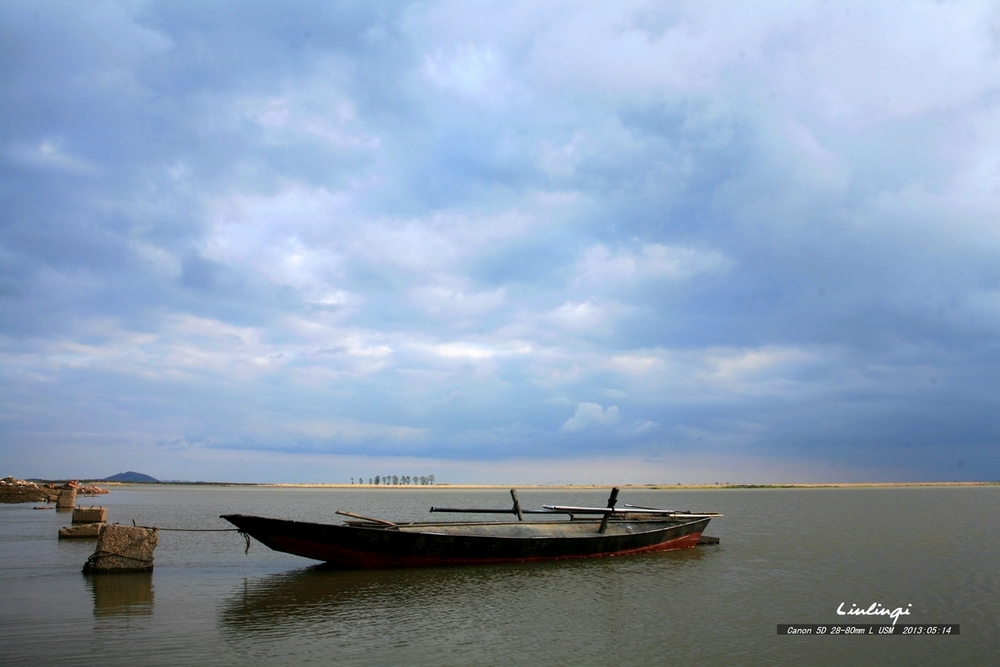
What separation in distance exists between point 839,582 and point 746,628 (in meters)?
7.18

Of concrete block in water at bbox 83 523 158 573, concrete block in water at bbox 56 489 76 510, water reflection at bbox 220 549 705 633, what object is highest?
concrete block in water at bbox 83 523 158 573

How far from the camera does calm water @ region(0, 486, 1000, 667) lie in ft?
36.5

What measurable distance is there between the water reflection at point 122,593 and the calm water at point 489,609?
0.07 metres

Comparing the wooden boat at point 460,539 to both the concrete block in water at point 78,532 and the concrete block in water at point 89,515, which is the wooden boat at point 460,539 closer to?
the concrete block in water at point 78,532

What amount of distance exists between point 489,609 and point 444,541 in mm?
5667

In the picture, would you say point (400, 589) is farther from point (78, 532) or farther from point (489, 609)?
point (78, 532)

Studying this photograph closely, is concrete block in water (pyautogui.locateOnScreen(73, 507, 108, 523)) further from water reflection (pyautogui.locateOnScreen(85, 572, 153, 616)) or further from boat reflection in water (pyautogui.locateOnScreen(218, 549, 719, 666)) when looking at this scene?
boat reflection in water (pyautogui.locateOnScreen(218, 549, 719, 666))

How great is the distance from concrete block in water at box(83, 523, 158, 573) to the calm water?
0.41 meters

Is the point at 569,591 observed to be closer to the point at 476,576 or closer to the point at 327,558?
the point at 476,576

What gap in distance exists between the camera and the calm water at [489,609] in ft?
36.5

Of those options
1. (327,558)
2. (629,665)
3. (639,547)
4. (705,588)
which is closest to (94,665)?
(629,665)

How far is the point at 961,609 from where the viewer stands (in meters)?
14.8

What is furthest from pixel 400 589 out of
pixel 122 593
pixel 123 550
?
pixel 123 550

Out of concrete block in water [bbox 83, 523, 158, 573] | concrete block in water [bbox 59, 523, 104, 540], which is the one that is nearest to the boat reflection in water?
concrete block in water [bbox 83, 523, 158, 573]
